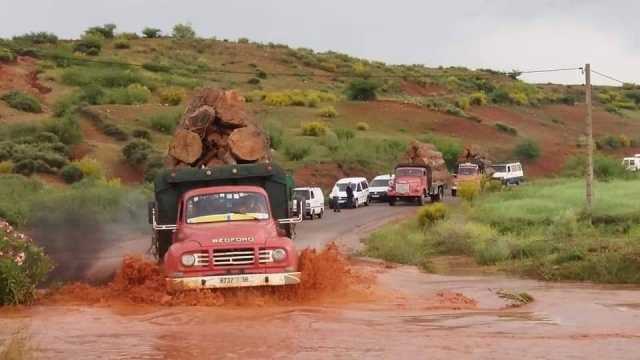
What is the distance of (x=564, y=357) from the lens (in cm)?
1166

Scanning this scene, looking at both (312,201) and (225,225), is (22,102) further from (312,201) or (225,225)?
(225,225)

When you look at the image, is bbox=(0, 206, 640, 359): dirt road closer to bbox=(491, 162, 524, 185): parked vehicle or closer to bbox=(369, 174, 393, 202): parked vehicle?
bbox=(369, 174, 393, 202): parked vehicle

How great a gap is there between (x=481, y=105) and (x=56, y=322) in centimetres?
8947

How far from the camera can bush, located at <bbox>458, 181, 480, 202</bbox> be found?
2008 inches

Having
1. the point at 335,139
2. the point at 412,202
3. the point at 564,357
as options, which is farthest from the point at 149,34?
the point at 564,357

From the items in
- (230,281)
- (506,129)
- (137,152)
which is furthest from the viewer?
(506,129)

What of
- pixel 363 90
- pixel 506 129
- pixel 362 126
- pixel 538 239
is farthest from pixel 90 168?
pixel 506 129

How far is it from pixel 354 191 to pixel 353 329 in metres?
36.1

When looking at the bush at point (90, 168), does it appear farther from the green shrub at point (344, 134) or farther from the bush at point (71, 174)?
the green shrub at point (344, 134)

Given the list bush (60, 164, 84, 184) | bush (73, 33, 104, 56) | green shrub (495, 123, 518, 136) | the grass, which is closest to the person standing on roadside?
the grass

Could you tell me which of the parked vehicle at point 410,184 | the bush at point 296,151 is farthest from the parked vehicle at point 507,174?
the parked vehicle at point 410,184

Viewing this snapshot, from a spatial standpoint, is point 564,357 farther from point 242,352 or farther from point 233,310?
point 233,310

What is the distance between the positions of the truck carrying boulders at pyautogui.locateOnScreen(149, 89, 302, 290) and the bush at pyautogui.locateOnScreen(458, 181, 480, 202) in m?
33.2

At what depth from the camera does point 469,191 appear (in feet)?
169
